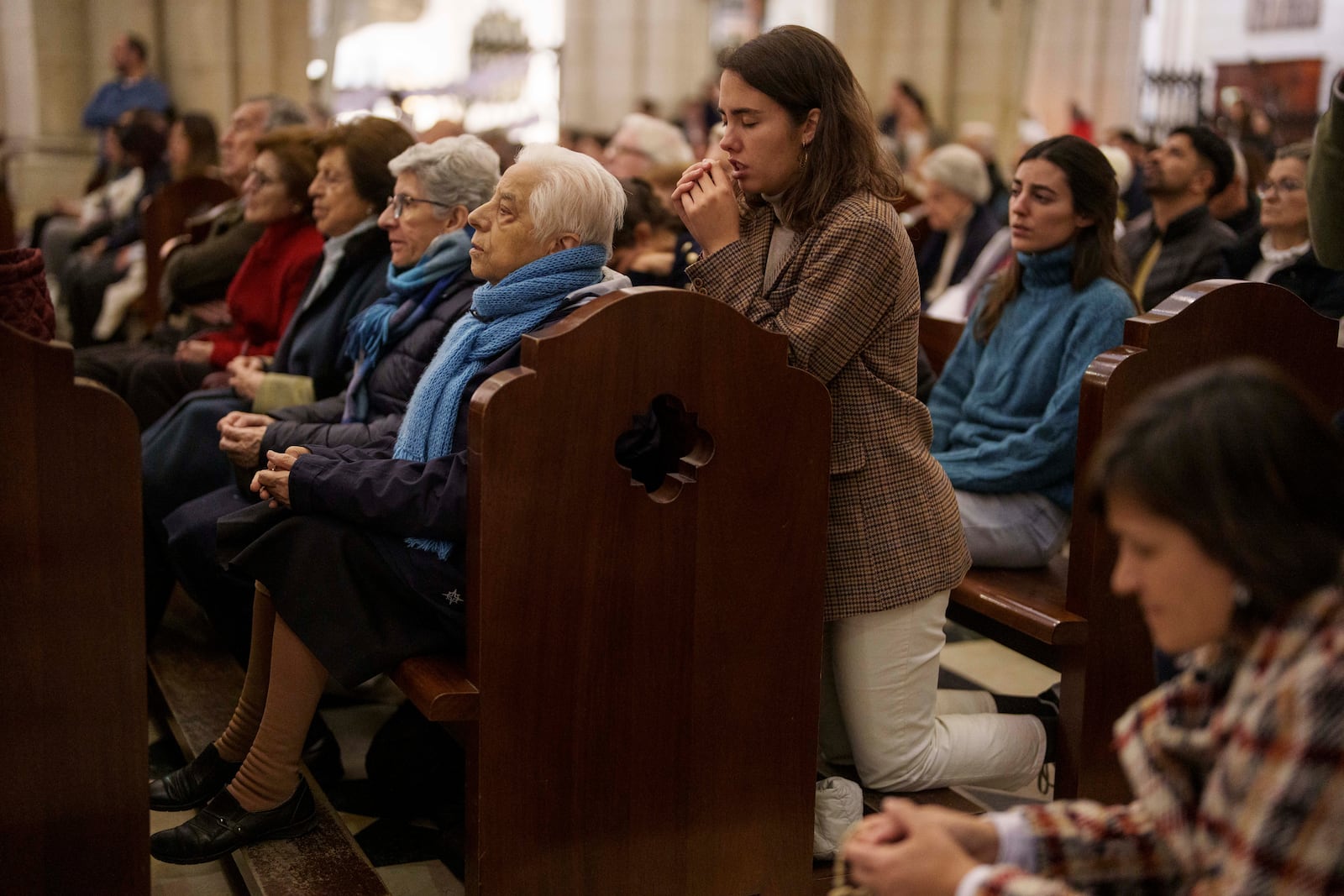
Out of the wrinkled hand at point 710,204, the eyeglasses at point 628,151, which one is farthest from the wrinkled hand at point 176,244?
the wrinkled hand at point 710,204

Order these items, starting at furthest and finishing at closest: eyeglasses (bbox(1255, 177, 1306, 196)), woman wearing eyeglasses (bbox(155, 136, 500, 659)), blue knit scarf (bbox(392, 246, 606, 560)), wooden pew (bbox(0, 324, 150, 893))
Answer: eyeglasses (bbox(1255, 177, 1306, 196)), woman wearing eyeglasses (bbox(155, 136, 500, 659)), blue knit scarf (bbox(392, 246, 606, 560)), wooden pew (bbox(0, 324, 150, 893))

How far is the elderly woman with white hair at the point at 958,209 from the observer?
18.7ft

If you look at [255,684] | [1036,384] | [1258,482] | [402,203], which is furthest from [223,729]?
[1258,482]

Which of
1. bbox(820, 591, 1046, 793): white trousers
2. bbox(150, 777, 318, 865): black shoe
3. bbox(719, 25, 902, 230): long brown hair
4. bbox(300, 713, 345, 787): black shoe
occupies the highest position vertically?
bbox(719, 25, 902, 230): long brown hair

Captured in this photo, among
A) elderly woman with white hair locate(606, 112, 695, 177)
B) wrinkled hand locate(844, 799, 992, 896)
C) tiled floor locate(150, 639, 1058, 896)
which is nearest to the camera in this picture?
wrinkled hand locate(844, 799, 992, 896)

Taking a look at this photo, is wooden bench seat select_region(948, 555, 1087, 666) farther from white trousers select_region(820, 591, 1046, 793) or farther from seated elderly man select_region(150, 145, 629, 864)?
seated elderly man select_region(150, 145, 629, 864)

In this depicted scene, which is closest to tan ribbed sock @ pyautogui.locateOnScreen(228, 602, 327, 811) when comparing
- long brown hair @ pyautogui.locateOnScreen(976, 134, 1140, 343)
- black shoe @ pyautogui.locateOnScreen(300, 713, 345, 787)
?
black shoe @ pyautogui.locateOnScreen(300, 713, 345, 787)

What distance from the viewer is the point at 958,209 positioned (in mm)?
5793

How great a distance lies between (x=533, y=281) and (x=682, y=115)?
9972mm

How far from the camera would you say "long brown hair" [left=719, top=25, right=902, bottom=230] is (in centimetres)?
231

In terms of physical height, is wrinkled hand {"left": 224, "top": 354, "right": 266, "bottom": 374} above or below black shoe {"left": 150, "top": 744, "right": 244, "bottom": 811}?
above

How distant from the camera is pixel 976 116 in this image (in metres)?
11.8

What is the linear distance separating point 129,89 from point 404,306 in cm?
726

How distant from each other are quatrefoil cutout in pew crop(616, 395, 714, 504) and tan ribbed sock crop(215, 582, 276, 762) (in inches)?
29.8
